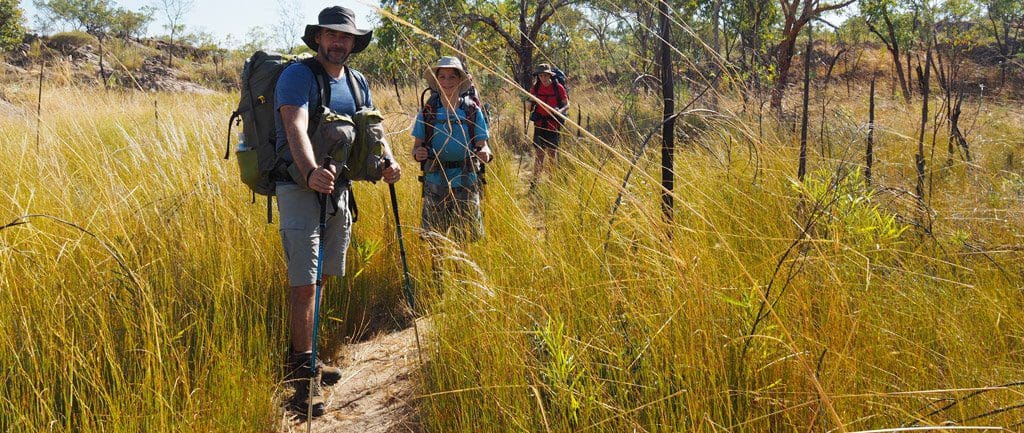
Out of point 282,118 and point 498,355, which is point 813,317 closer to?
point 498,355

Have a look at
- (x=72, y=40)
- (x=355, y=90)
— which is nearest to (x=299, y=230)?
(x=355, y=90)

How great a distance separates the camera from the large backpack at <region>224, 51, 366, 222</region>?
262cm

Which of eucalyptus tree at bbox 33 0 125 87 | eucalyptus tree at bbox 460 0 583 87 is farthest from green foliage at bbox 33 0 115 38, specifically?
eucalyptus tree at bbox 460 0 583 87

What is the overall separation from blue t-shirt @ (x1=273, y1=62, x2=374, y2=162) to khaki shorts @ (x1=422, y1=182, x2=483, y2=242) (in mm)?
1099

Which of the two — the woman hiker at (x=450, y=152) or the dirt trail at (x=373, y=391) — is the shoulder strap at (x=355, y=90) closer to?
the woman hiker at (x=450, y=152)

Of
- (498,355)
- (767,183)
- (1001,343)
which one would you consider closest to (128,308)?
(498,355)

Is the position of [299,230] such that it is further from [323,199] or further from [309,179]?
[309,179]

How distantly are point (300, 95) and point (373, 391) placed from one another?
142 cm

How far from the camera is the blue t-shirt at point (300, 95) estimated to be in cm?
254

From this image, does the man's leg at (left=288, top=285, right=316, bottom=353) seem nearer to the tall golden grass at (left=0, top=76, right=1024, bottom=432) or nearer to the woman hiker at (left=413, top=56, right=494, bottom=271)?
the tall golden grass at (left=0, top=76, right=1024, bottom=432)

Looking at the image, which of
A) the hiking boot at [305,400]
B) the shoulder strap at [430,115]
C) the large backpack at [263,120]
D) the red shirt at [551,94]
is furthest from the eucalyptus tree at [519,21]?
the hiking boot at [305,400]

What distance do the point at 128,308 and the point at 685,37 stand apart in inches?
862

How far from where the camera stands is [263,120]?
268 centimetres

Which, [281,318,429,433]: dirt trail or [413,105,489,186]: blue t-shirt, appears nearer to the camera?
[281,318,429,433]: dirt trail
